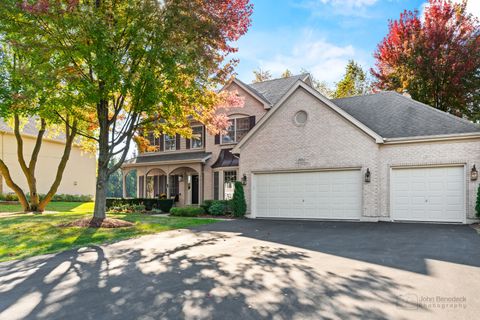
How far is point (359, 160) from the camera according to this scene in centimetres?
1391

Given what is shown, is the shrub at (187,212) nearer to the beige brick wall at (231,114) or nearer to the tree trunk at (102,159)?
the beige brick wall at (231,114)

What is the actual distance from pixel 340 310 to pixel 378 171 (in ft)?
34.6

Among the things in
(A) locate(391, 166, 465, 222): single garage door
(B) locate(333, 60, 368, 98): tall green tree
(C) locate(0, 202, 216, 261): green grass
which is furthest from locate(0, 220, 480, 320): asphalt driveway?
(B) locate(333, 60, 368, 98): tall green tree

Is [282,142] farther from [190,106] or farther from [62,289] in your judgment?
[62,289]

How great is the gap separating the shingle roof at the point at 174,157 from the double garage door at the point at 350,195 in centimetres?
627

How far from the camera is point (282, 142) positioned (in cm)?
1581

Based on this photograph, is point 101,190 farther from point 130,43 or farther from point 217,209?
point 217,209

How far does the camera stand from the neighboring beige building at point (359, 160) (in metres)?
12.7

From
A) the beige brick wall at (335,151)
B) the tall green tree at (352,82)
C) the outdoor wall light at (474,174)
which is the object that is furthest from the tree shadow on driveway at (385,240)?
the tall green tree at (352,82)

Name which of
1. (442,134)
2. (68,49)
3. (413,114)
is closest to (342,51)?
(413,114)

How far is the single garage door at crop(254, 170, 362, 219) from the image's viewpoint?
14.1 m

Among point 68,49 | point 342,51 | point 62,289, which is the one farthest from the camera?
point 342,51

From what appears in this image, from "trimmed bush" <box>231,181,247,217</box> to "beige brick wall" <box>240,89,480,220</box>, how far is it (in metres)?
0.43

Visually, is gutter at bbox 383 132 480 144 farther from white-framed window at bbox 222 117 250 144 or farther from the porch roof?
the porch roof
